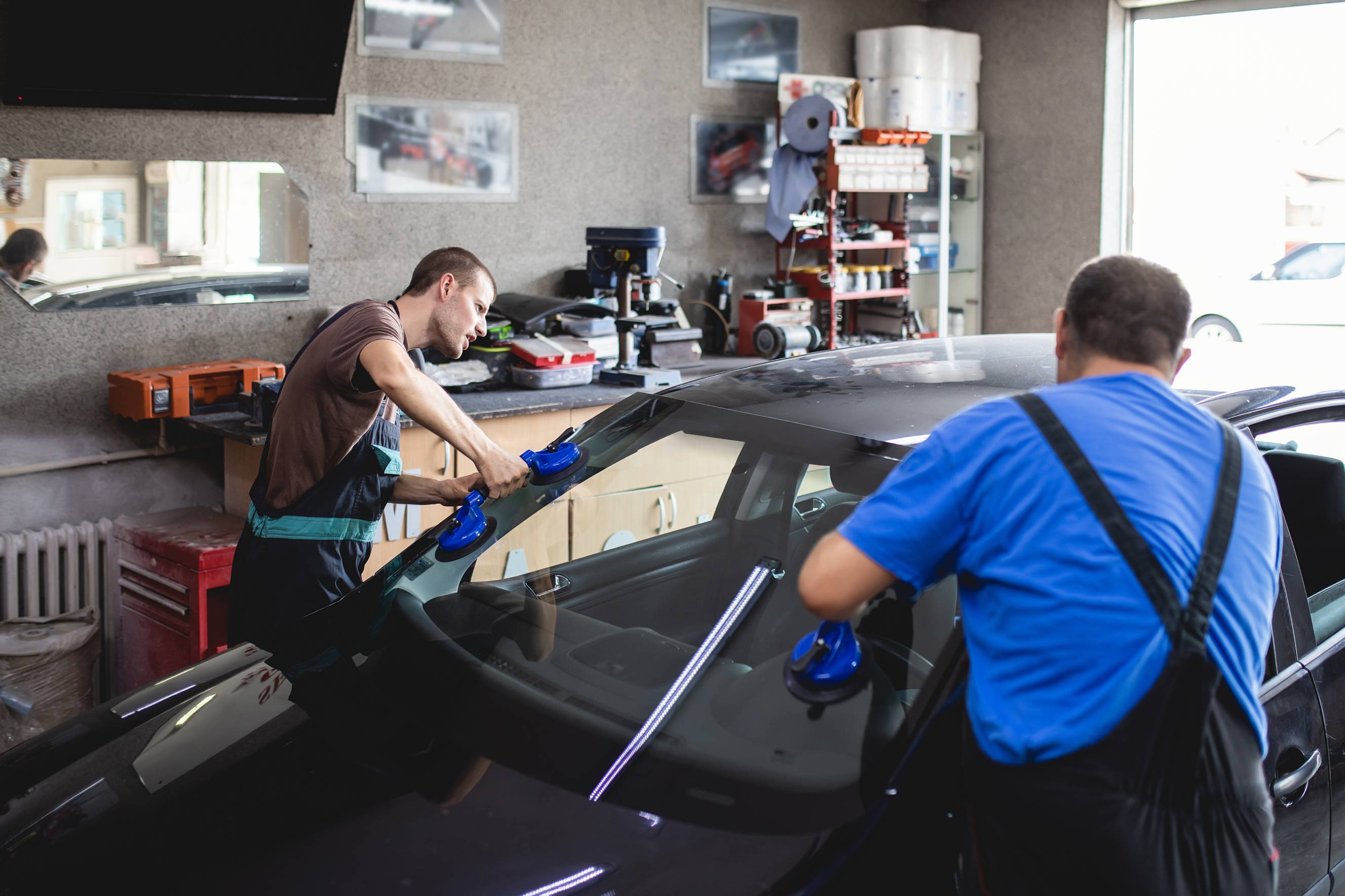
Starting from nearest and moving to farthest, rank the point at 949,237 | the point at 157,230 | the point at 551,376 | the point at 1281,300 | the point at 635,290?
the point at 157,230
the point at 551,376
the point at 635,290
the point at 949,237
the point at 1281,300

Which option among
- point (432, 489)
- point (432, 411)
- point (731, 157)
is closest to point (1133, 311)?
point (432, 411)

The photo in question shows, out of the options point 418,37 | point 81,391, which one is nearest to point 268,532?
point 81,391

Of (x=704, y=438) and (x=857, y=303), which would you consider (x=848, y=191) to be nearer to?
(x=857, y=303)

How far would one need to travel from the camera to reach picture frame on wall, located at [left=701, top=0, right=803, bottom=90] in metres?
5.46

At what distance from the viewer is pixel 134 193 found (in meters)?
3.84

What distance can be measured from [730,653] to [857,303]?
4.62 m

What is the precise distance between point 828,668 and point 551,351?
290 cm

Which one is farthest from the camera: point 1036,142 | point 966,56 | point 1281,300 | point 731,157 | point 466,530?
point 1281,300

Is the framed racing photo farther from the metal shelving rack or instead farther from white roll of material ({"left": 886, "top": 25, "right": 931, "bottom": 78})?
white roll of material ({"left": 886, "top": 25, "right": 931, "bottom": 78})

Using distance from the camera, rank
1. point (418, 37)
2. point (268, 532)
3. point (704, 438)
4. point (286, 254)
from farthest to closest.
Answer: point (418, 37) < point (286, 254) < point (268, 532) < point (704, 438)

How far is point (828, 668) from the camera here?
1492 millimetres

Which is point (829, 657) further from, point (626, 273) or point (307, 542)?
point (626, 273)

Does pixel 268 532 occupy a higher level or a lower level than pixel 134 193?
lower

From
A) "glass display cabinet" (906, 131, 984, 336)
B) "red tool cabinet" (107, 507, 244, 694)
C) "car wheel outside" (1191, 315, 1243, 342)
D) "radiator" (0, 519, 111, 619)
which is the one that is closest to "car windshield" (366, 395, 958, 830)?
"red tool cabinet" (107, 507, 244, 694)
